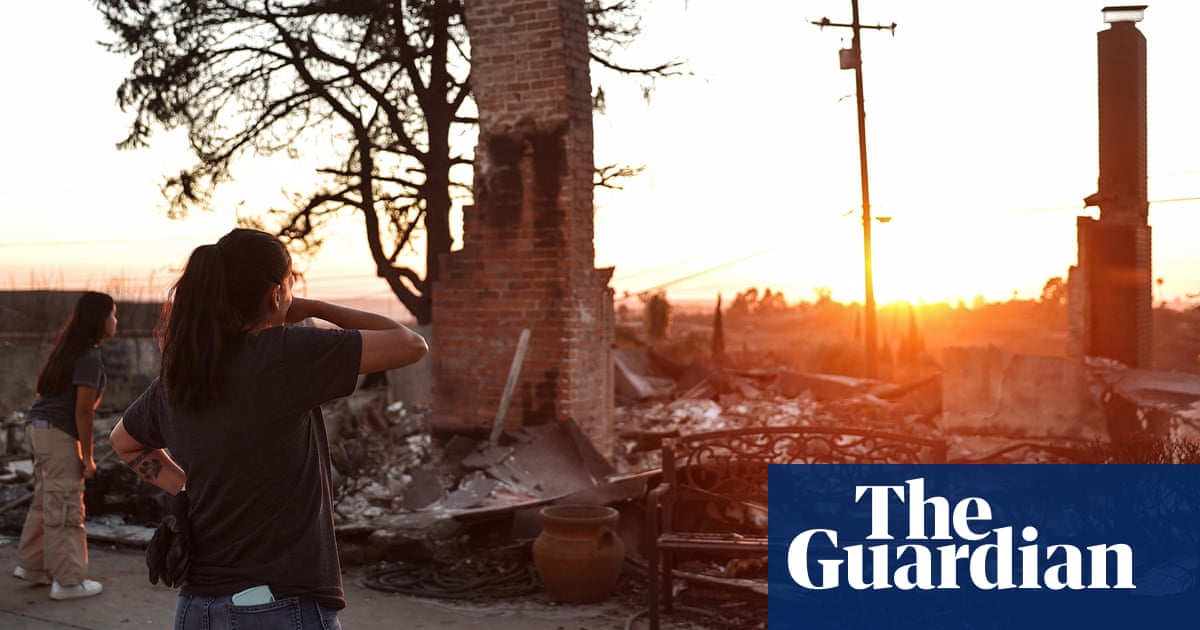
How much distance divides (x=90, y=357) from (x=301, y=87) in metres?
12.4

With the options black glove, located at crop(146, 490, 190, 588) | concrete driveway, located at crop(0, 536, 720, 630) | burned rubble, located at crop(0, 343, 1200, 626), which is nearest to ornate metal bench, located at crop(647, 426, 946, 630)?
burned rubble, located at crop(0, 343, 1200, 626)

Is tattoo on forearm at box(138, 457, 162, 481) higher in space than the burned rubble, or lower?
higher

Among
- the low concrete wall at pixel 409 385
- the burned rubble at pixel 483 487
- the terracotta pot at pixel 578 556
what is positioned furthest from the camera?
the low concrete wall at pixel 409 385

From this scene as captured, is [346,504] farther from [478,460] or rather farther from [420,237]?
[420,237]

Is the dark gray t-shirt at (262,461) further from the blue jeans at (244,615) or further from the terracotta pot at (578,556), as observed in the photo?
the terracotta pot at (578,556)

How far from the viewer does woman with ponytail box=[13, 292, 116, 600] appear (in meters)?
5.89

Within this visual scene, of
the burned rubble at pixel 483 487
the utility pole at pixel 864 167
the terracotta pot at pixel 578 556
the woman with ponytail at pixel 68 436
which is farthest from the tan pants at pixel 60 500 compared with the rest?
the utility pole at pixel 864 167

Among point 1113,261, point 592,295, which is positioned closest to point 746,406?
point 1113,261

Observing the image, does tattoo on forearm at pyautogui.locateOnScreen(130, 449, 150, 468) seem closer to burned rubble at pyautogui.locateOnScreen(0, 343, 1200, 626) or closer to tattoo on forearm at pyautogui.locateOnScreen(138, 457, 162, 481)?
tattoo on forearm at pyautogui.locateOnScreen(138, 457, 162, 481)

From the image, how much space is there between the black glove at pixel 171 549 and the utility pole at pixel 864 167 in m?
20.0

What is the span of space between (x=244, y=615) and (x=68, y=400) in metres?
4.43

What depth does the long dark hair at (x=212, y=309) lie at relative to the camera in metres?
2.29

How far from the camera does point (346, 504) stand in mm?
8922

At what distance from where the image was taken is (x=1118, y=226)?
47.9 ft
